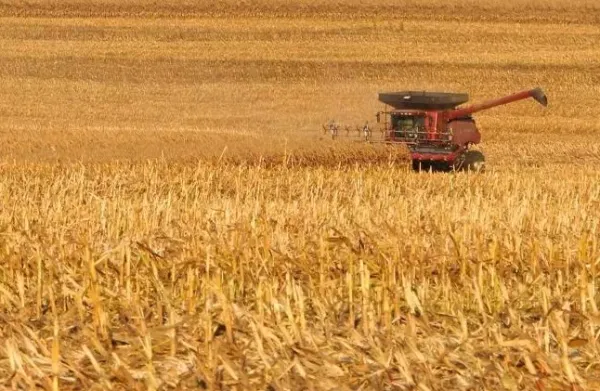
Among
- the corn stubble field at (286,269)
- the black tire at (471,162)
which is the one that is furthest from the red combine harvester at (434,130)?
the corn stubble field at (286,269)

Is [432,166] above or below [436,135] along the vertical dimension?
below

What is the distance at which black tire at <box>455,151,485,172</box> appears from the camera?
17572mm

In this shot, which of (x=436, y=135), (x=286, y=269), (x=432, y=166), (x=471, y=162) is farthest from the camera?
(x=471, y=162)

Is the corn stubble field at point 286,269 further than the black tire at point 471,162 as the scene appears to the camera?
No

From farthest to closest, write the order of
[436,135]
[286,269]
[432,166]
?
[436,135] < [432,166] < [286,269]

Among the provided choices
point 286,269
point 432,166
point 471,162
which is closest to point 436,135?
point 432,166

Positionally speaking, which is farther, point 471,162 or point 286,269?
point 471,162

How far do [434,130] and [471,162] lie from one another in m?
0.77

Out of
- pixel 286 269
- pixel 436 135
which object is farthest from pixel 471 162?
pixel 286 269

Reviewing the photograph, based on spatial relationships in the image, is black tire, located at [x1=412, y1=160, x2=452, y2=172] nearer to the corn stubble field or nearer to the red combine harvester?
the red combine harvester

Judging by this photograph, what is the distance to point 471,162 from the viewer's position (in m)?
17.8

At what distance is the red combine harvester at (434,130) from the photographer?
56.3 ft

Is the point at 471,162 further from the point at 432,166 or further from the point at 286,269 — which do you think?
the point at 286,269

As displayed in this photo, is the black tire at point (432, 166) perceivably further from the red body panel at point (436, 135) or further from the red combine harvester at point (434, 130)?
the red body panel at point (436, 135)
